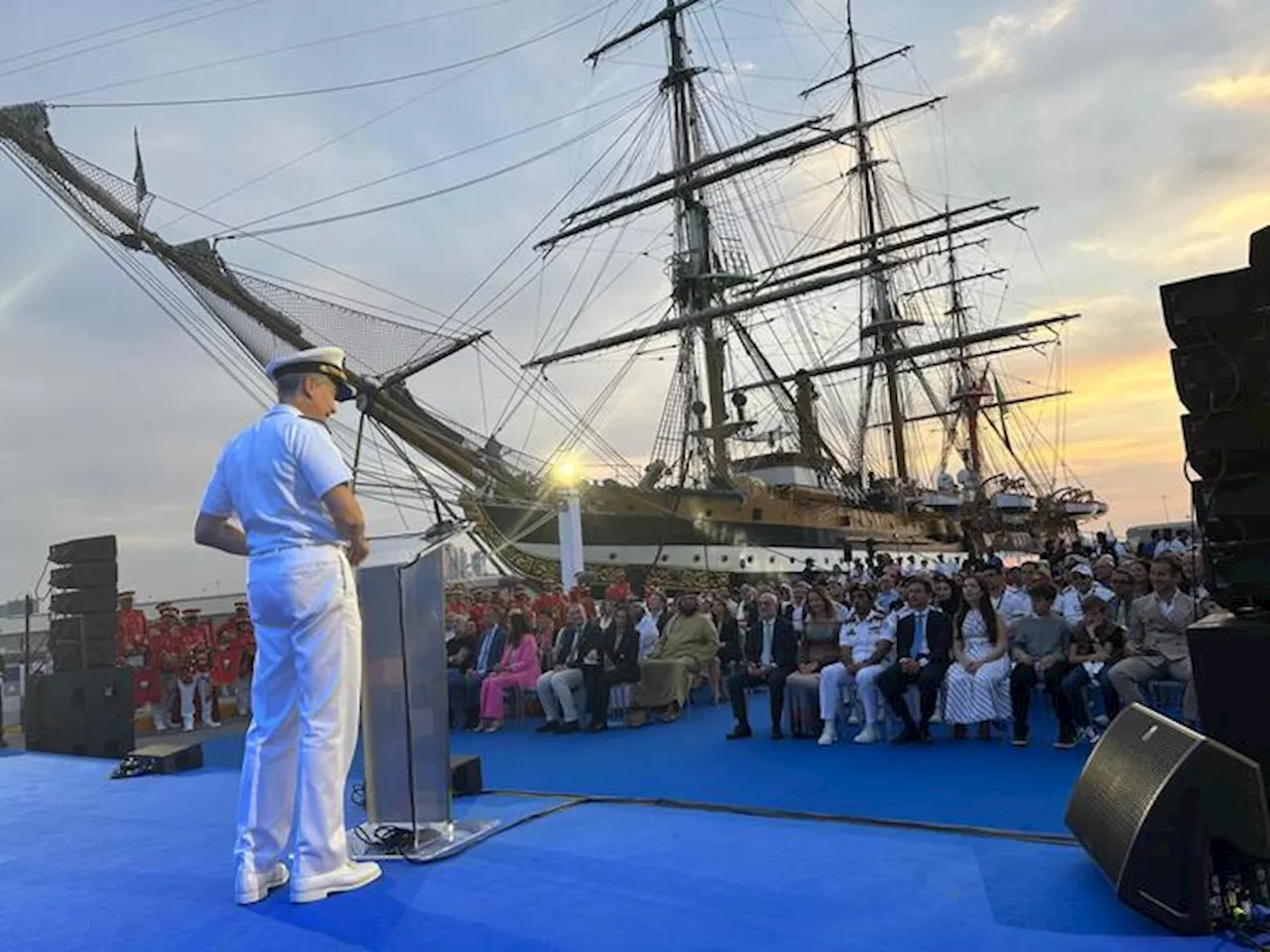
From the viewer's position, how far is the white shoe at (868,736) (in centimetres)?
660

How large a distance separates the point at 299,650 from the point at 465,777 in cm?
192

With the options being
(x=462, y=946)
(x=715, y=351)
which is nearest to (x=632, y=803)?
(x=462, y=946)

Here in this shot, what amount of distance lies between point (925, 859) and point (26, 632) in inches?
363

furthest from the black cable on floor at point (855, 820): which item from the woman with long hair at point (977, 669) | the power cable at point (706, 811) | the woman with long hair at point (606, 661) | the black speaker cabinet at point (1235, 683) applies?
the woman with long hair at point (606, 661)

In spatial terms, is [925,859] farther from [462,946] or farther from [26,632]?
[26,632]

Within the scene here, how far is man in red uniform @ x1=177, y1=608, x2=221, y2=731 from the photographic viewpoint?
10438 mm

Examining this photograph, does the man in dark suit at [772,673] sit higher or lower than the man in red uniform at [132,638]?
lower

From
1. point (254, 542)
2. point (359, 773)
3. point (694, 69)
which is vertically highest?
point (694, 69)

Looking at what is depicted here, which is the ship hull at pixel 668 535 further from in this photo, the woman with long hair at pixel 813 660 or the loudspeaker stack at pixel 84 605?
the woman with long hair at pixel 813 660

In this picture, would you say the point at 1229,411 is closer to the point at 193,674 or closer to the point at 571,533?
the point at 193,674

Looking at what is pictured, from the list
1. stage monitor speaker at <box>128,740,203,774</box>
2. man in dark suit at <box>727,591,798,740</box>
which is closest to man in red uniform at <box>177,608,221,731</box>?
stage monitor speaker at <box>128,740,203,774</box>

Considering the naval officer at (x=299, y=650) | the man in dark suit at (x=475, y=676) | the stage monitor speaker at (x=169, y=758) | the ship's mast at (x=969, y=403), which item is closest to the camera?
the naval officer at (x=299, y=650)

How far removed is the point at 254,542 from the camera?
115 inches

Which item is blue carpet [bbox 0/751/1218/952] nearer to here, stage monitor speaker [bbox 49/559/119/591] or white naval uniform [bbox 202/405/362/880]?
white naval uniform [bbox 202/405/362/880]
